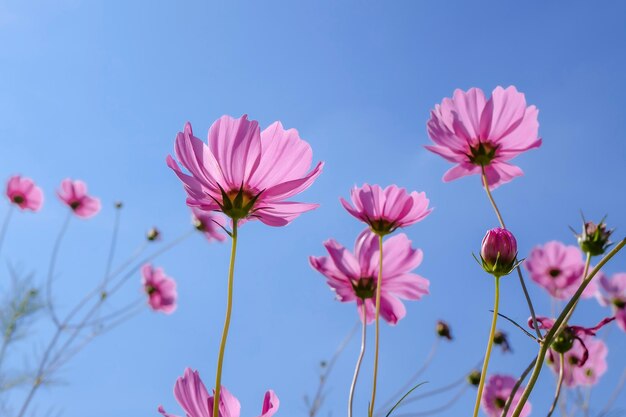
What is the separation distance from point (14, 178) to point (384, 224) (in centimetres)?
250

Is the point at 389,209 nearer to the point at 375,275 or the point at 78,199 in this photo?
the point at 375,275

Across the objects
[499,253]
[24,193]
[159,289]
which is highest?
[24,193]

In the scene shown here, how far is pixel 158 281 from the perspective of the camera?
269 centimetres

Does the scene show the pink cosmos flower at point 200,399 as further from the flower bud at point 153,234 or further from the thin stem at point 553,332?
the flower bud at point 153,234

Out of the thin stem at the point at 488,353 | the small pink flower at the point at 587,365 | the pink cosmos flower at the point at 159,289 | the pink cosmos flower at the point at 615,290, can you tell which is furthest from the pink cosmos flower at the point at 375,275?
the pink cosmos flower at the point at 159,289

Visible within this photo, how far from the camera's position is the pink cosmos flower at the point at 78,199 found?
2.82 m

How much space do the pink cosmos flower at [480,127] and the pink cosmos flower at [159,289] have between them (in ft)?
7.00

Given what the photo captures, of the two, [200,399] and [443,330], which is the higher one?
[443,330]

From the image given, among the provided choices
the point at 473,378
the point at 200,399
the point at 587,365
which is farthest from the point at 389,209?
the point at 473,378

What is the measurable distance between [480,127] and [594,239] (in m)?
0.18

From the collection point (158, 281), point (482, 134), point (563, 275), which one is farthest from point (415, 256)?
point (158, 281)

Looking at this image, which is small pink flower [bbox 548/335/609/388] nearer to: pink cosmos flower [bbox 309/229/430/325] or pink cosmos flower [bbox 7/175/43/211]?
pink cosmos flower [bbox 309/229/430/325]

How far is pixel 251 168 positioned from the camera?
1.64 ft

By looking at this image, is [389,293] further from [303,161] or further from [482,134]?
[303,161]
